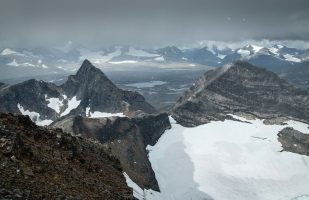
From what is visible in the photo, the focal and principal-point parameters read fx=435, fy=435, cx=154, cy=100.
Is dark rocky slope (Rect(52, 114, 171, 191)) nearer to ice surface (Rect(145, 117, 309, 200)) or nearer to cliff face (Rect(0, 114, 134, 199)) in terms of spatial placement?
ice surface (Rect(145, 117, 309, 200))

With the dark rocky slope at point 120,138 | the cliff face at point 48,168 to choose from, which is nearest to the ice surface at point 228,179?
the dark rocky slope at point 120,138

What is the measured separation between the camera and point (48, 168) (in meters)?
39.8

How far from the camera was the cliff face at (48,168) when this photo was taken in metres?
33.2

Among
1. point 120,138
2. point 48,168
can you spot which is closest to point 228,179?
point 120,138

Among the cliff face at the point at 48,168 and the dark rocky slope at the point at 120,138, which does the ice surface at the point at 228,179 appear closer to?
the dark rocky slope at the point at 120,138

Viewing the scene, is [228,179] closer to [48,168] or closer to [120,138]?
[120,138]

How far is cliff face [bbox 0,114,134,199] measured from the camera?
109ft

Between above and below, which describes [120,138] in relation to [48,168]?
below

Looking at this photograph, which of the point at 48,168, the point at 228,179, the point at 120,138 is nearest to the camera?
the point at 48,168

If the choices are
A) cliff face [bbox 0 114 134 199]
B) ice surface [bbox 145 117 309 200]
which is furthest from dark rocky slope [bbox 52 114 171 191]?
cliff face [bbox 0 114 134 199]

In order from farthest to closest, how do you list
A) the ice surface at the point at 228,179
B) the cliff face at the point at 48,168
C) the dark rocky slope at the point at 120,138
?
the ice surface at the point at 228,179 < the dark rocky slope at the point at 120,138 < the cliff face at the point at 48,168

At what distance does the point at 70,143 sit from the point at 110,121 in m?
137

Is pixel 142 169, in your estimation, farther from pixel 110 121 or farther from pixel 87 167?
pixel 87 167

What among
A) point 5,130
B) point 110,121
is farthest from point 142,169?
point 5,130
